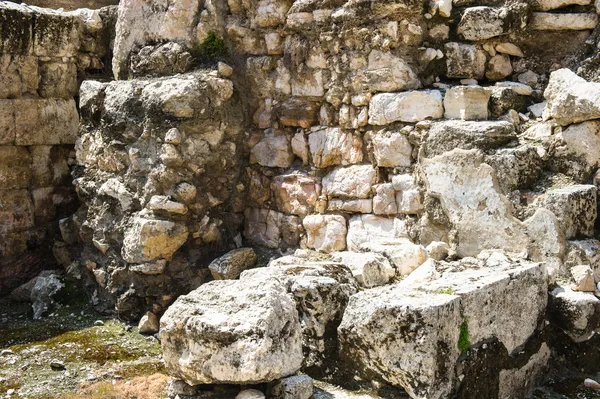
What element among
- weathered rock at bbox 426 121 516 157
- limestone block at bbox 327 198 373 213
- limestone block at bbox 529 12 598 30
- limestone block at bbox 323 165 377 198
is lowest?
limestone block at bbox 327 198 373 213

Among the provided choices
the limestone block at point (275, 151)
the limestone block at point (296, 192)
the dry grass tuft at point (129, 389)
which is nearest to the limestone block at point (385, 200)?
the limestone block at point (296, 192)

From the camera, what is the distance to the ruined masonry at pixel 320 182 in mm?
3922

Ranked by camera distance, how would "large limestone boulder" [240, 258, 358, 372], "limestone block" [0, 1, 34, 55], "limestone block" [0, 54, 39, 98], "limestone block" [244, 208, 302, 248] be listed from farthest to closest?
1. "limestone block" [0, 54, 39, 98]
2. "limestone block" [0, 1, 34, 55]
3. "limestone block" [244, 208, 302, 248]
4. "large limestone boulder" [240, 258, 358, 372]

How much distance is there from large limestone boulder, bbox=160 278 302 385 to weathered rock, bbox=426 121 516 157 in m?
1.95

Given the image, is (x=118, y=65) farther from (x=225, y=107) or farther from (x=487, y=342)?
(x=487, y=342)

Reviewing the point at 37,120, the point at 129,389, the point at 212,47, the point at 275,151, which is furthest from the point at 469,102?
the point at 37,120

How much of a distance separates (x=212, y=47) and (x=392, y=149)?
2.02m

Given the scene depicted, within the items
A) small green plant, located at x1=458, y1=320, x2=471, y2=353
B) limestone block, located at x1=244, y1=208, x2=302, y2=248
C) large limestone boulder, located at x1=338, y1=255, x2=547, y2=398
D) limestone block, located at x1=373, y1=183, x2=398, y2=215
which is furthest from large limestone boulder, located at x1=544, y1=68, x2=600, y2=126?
limestone block, located at x1=244, y1=208, x2=302, y2=248

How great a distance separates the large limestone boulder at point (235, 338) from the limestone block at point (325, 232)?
1980mm

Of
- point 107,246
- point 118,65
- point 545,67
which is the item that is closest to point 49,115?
point 118,65

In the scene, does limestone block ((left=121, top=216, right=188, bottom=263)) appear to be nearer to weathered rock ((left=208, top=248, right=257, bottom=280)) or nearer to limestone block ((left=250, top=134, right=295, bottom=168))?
weathered rock ((left=208, top=248, right=257, bottom=280))

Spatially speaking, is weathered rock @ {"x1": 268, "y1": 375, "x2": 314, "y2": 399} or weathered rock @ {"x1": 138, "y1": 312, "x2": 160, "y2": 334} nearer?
weathered rock @ {"x1": 268, "y1": 375, "x2": 314, "y2": 399}

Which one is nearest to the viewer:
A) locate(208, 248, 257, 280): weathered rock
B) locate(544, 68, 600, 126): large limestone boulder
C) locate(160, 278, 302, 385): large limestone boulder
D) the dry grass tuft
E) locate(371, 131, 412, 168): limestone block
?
locate(160, 278, 302, 385): large limestone boulder

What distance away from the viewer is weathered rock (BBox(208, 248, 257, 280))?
6.14 m
